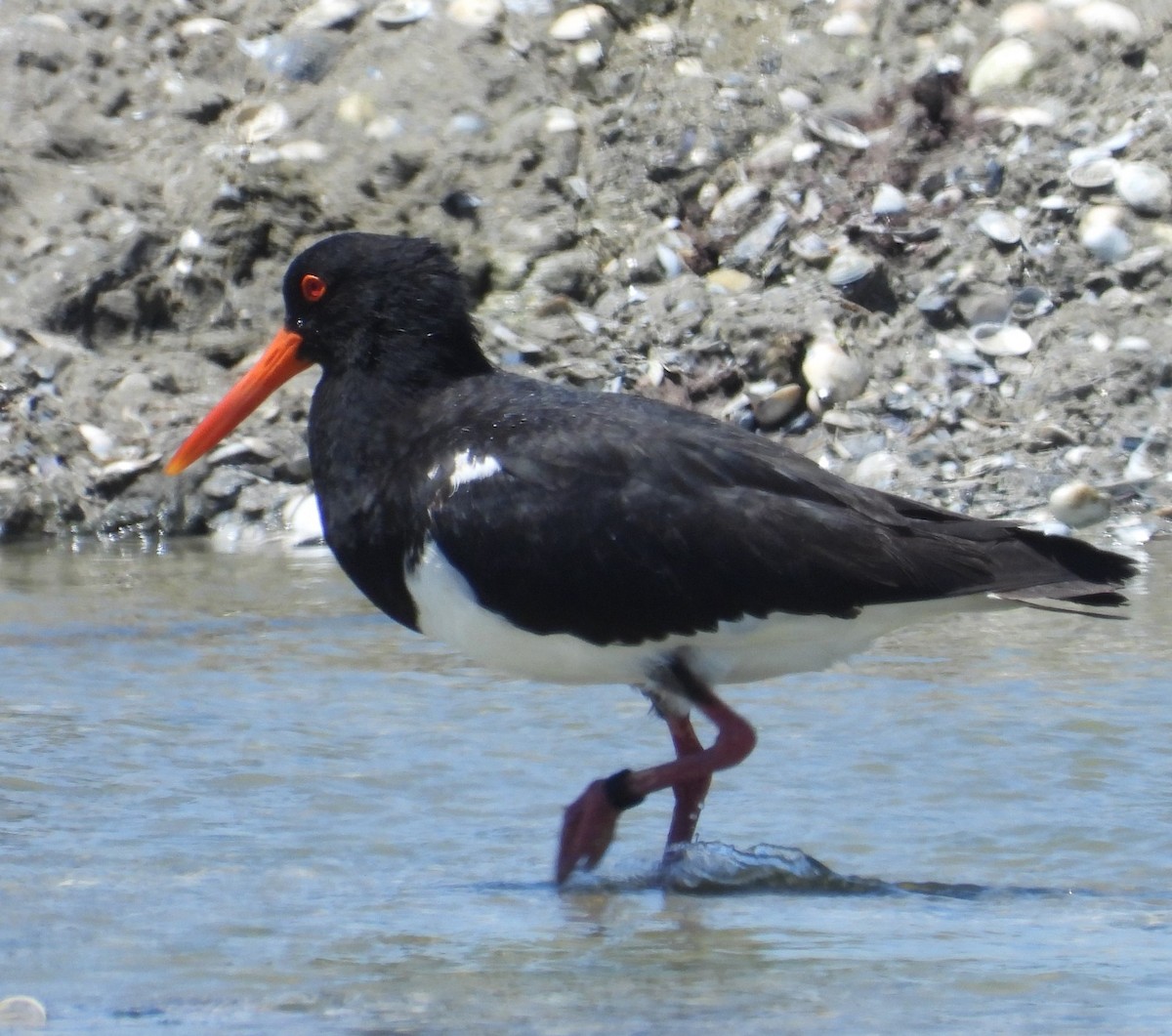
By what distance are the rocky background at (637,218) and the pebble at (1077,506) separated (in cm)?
1

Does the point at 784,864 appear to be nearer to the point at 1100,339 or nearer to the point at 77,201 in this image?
the point at 1100,339

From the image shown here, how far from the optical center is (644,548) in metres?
3.85

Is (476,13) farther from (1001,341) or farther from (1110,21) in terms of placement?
(1001,341)

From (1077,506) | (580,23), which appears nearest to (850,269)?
(1077,506)

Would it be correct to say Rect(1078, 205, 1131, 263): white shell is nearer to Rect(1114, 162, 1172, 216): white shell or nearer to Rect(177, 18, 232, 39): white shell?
Rect(1114, 162, 1172, 216): white shell

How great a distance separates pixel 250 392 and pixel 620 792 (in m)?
1.53

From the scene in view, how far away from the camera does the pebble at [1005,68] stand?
815cm

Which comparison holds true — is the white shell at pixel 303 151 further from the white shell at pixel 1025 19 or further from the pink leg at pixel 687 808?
the pink leg at pixel 687 808

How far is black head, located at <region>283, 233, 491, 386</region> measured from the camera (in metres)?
4.26

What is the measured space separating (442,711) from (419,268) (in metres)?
1.11

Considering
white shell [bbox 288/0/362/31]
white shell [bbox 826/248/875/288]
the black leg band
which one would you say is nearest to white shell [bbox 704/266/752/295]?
white shell [bbox 826/248/875/288]

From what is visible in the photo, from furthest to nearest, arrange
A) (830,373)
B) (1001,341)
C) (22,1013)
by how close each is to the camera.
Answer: (1001,341) → (830,373) → (22,1013)

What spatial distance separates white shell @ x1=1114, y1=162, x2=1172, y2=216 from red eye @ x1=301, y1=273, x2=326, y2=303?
4181mm

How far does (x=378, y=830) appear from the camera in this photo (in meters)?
3.87
